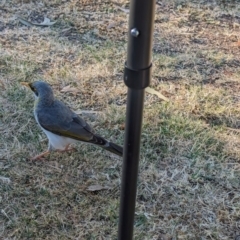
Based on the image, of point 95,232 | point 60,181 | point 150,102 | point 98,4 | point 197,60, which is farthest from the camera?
point 98,4

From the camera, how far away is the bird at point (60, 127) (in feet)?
10.6

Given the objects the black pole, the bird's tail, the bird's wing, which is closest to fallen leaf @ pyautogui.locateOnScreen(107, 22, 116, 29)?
the bird's wing

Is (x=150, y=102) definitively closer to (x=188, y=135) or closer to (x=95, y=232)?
(x=188, y=135)

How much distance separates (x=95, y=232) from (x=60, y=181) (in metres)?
0.48

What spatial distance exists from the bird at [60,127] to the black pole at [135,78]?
1013mm

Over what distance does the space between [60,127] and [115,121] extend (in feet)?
1.82

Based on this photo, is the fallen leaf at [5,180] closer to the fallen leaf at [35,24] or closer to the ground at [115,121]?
the ground at [115,121]

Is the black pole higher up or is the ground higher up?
the black pole

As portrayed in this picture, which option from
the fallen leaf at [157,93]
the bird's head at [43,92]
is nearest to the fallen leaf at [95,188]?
the bird's head at [43,92]

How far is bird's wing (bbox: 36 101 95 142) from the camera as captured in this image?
3.26 m

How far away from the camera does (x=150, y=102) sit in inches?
156

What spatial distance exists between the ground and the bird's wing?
0.72 ft

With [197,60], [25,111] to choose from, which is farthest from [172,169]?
[197,60]

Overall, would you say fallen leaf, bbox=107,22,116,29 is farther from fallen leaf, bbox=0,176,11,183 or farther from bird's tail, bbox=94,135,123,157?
fallen leaf, bbox=0,176,11,183
